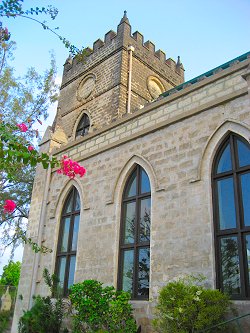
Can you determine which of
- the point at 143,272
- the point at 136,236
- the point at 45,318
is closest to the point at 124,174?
the point at 136,236

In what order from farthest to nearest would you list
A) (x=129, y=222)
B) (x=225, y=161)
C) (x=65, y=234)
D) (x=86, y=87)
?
(x=86, y=87) → (x=65, y=234) → (x=129, y=222) → (x=225, y=161)

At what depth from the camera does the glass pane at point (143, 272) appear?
23.1ft

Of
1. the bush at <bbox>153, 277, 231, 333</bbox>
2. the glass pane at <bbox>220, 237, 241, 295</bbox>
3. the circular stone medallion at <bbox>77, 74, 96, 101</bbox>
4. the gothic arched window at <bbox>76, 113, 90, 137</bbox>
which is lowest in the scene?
the bush at <bbox>153, 277, 231, 333</bbox>

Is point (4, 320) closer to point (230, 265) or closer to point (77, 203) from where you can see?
point (77, 203)

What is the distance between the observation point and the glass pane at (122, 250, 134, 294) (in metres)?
7.38

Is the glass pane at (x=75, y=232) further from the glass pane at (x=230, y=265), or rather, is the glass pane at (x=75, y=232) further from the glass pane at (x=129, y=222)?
the glass pane at (x=230, y=265)

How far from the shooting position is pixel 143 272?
7227 mm

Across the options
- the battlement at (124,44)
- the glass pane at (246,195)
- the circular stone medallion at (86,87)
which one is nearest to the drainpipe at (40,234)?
the glass pane at (246,195)

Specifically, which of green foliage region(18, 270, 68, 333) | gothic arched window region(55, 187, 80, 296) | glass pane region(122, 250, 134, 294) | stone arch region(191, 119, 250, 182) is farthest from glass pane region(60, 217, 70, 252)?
stone arch region(191, 119, 250, 182)

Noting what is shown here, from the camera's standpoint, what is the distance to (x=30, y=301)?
9320 millimetres

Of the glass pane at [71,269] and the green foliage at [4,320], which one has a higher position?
the glass pane at [71,269]

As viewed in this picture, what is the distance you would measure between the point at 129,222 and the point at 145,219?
1.62 ft

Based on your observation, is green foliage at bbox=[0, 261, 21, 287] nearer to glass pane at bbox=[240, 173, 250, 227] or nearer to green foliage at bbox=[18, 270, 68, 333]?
green foliage at bbox=[18, 270, 68, 333]

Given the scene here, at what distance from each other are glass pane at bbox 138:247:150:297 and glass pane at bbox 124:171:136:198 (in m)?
1.39
